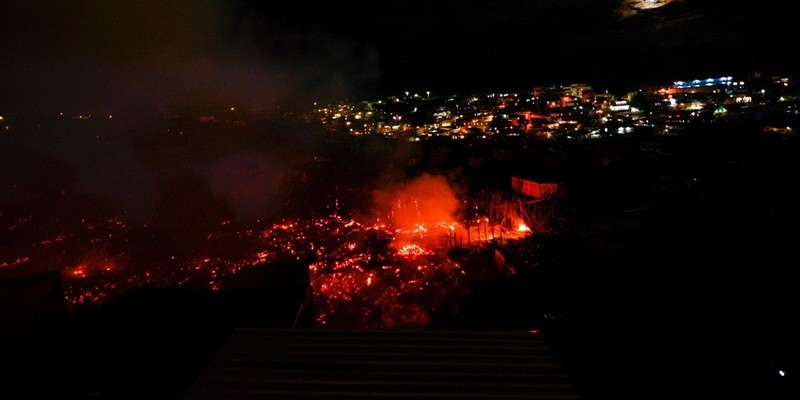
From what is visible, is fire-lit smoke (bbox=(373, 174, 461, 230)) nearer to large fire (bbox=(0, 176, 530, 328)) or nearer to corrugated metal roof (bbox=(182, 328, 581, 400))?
large fire (bbox=(0, 176, 530, 328))

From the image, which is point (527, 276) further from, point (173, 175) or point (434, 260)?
point (173, 175)

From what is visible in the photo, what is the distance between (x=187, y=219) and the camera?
46.6ft

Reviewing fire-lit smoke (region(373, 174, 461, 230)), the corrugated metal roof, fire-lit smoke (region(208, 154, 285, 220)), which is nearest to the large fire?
fire-lit smoke (region(373, 174, 461, 230))

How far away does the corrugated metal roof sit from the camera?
81.5 inches

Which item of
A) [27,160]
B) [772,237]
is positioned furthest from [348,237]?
[27,160]

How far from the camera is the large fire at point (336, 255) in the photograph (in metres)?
8.67

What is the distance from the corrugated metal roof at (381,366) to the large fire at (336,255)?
→ 17.5ft

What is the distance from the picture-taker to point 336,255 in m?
10.9

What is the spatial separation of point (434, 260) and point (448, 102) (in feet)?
106

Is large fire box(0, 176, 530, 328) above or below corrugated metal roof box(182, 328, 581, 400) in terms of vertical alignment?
below

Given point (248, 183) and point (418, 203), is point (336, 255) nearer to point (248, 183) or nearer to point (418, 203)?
point (418, 203)

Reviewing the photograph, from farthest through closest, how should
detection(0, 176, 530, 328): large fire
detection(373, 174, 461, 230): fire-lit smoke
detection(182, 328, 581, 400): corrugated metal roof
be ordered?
1. detection(373, 174, 461, 230): fire-lit smoke
2. detection(0, 176, 530, 328): large fire
3. detection(182, 328, 581, 400): corrugated metal roof

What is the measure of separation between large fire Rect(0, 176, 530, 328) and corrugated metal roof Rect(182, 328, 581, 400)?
5346 mm

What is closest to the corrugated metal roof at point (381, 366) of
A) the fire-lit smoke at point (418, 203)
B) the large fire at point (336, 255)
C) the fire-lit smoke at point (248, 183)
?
the large fire at point (336, 255)
